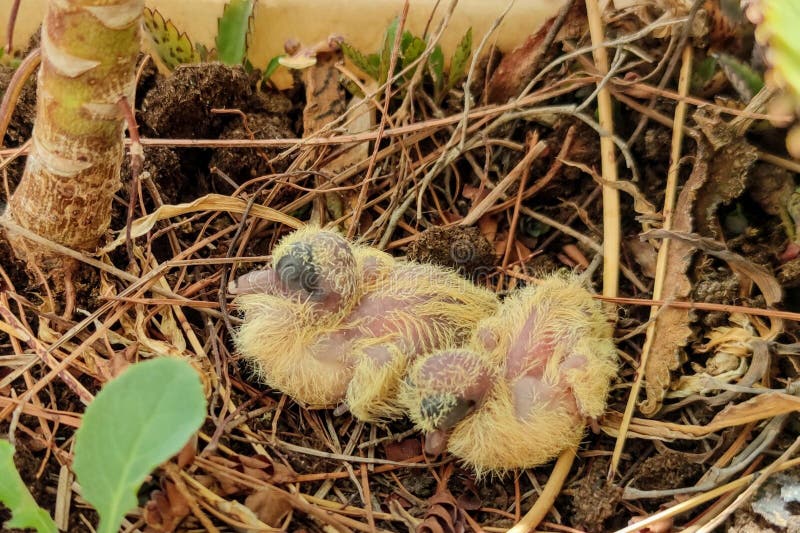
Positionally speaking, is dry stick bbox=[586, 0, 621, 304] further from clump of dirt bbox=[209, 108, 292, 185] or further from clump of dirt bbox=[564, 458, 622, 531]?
clump of dirt bbox=[209, 108, 292, 185]

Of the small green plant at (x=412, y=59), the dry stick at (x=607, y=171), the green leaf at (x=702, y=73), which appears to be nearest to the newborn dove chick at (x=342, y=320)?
the dry stick at (x=607, y=171)

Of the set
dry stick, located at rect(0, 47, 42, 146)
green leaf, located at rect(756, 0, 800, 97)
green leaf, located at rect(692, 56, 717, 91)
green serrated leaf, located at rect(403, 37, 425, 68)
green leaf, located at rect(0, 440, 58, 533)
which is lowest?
green leaf, located at rect(0, 440, 58, 533)

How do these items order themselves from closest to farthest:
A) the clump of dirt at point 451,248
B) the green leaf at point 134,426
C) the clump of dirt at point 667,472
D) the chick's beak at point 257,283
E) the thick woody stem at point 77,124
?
the green leaf at point 134,426 → the thick woody stem at point 77,124 → the clump of dirt at point 667,472 → the chick's beak at point 257,283 → the clump of dirt at point 451,248

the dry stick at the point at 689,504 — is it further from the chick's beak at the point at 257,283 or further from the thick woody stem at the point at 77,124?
the thick woody stem at the point at 77,124

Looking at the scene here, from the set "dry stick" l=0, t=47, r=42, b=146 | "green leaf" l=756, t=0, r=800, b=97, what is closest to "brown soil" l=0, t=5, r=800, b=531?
"dry stick" l=0, t=47, r=42, b=146

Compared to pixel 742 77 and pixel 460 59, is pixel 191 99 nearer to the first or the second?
pixel 460 59

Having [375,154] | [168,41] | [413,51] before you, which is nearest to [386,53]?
[413,51]

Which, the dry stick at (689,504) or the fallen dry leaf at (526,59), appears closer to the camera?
the dry stick at (689,504)
